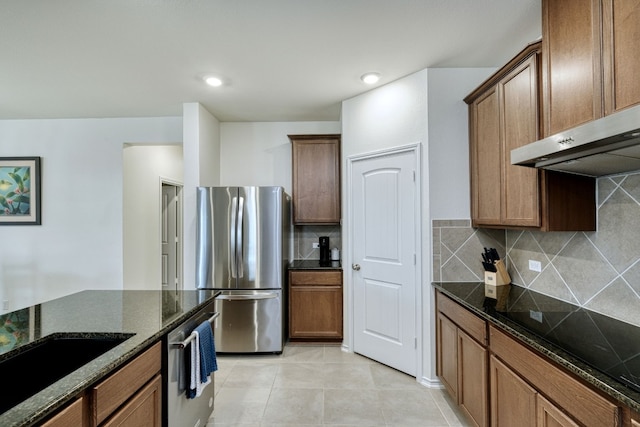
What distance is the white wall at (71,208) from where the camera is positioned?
12.6ft

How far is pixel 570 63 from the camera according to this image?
152cm

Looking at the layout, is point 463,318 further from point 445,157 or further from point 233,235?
point 233,235

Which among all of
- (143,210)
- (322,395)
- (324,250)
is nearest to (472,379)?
(322,395)

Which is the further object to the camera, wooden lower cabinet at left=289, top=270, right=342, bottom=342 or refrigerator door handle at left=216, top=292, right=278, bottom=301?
wooden lower cabinet at left=289, top=270, right=342, bottom=342

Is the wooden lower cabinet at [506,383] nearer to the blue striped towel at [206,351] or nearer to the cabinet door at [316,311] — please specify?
the cabinet door at [316,311]

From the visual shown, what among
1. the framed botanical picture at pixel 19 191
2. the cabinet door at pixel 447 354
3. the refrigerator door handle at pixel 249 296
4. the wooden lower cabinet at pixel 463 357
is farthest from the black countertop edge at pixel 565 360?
the framed botanical picture at pixel 19 191

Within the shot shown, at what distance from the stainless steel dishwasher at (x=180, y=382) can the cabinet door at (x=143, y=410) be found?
7 cm

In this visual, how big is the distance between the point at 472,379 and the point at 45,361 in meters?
2.19

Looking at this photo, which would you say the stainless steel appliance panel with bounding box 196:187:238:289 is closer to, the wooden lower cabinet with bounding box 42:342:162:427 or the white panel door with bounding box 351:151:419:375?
the white panel door with bounding box 351:151:419:375

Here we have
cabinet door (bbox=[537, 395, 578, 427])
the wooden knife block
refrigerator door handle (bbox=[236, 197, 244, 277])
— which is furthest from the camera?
refrigerator door handle (bbox=[236, 197, 244, 277])

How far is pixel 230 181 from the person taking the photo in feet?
13.5

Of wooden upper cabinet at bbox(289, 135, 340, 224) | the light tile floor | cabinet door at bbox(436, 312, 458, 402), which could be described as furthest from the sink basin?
wooden upper cabinet at bbox(289, 135, 340, 224)

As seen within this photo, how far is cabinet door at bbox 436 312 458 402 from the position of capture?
214cm

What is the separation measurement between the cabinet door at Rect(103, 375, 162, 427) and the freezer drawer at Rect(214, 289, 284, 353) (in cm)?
173
